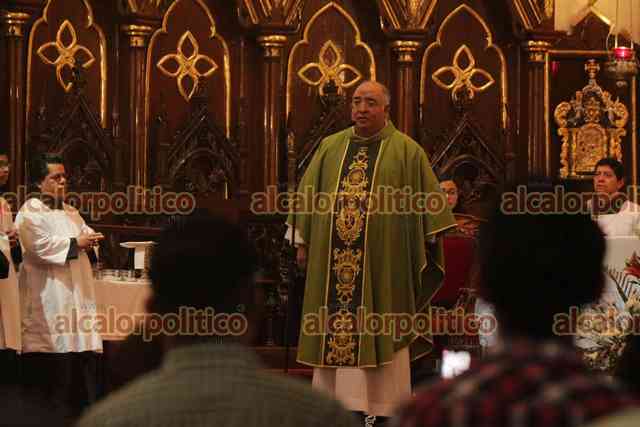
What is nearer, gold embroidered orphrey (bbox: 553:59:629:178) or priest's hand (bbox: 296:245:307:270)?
A: priest's hand (bbox: 296:245:307:270)

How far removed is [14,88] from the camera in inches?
390

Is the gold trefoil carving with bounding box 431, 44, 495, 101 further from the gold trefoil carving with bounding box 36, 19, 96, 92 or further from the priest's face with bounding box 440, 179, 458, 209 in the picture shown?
the gold trefoil carving with bounding box 36, 19, 96, 92

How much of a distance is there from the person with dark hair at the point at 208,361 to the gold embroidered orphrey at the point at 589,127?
9475 millimetres

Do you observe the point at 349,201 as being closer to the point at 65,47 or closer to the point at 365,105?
the point at 365,105

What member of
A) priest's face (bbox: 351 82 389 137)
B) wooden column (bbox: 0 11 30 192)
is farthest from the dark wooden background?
priest's face (bbox: 351 82 389 137)

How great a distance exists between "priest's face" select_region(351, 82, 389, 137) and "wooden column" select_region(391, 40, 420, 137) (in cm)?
347

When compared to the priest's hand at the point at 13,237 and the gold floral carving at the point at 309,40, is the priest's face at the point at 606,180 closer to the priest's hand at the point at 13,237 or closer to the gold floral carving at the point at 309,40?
the gold floral carving at the point at 309,40

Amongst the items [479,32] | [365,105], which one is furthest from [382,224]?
[479,32]

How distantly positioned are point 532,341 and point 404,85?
372 inches

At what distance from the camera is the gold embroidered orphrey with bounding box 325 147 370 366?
299 inches

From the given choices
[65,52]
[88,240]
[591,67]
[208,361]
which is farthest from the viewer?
[591,67]

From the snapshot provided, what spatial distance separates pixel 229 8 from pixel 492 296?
9321mm

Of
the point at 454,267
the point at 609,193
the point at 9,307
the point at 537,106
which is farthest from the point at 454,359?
the point at 537,106

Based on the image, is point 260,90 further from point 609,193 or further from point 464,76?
point 609,193
